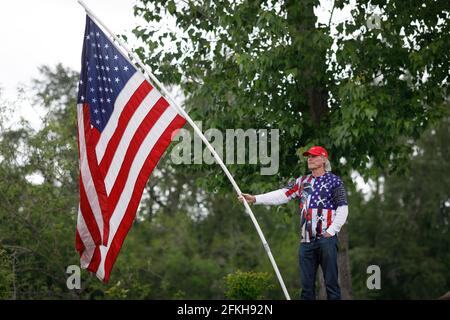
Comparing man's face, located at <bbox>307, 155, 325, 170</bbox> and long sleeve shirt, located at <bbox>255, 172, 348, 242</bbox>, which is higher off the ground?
man's face, located at <bbox>307, 155, 325, 170</bbox>

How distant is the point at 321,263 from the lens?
9508 millimetres

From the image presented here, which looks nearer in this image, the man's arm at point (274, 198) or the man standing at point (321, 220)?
the man standing at point (321, 220)

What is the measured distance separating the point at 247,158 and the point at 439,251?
82.9 ft

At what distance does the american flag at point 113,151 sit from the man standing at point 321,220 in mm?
1214

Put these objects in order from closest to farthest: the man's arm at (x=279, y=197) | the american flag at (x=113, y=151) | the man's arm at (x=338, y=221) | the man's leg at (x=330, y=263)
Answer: the man's arm at (x=338, y=221) → the man's leg at (x=330, y=263) → the man's arm at (x=279, y=197) → the american flag at (x=113, y=151)

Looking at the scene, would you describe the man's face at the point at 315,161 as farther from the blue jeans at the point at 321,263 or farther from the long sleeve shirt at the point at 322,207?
the blue jeans at the point at 321,263

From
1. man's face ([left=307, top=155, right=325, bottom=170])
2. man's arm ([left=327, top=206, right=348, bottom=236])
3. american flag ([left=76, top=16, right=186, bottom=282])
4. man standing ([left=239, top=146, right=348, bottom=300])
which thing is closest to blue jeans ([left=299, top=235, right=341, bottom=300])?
man standing ([left=239, top=146, right=348, bottom=300])

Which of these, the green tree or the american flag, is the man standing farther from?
the green tree

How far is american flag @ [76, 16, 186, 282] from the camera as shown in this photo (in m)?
9.97

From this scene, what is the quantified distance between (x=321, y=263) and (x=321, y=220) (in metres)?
0.45

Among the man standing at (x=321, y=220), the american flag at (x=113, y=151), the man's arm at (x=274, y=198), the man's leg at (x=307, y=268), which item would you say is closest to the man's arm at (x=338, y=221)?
the man standing at (x=321, y=220)

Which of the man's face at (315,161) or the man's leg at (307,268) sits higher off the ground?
the man's face at (315,161)

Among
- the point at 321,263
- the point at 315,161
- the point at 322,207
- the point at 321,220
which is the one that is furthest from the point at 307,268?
the point at 315,161

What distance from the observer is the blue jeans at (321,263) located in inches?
370
